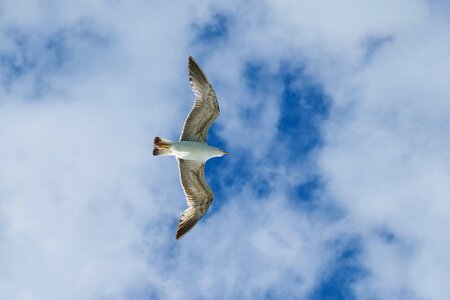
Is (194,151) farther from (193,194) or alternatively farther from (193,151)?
(193,194)

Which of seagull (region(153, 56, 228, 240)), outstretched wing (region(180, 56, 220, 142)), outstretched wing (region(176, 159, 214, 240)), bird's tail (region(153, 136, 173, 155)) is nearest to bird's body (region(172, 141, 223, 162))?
seagull (region(153, 56, 228, 240))

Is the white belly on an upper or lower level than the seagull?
lower

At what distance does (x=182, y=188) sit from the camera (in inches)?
1679

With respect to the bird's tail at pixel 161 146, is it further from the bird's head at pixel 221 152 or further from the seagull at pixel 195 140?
the bird's head at pixel 221 152

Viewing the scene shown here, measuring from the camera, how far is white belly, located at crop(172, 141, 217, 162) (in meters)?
40.0

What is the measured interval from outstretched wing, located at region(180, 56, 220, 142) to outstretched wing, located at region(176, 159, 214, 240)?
7.00ft

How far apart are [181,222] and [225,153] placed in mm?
4440

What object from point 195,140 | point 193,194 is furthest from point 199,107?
point 193,194

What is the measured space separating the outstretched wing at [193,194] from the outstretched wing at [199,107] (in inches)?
84.0

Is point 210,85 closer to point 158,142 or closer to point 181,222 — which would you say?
point 158,142

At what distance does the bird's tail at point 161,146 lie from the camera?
3975cm

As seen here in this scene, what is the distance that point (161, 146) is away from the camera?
131 ft

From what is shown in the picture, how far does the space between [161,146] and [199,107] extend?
276 centimetres

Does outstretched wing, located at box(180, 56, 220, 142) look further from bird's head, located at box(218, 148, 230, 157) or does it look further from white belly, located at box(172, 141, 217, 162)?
bird's head, located at box(218, 148, 230, 157)
